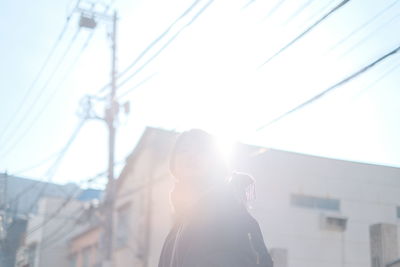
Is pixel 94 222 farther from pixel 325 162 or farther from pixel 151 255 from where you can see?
pixel 325 162

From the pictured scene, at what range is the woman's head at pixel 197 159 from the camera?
2723 millimetres

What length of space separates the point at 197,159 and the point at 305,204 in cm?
1679

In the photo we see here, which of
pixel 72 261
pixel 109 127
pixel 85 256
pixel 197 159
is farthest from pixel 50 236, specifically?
pixel 197 159

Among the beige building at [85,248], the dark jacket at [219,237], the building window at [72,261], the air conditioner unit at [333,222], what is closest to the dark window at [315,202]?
the air conditioner unit at [333,222]

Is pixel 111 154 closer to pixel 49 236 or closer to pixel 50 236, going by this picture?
pixel 50 236

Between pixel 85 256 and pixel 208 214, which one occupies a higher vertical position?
pixel 85 256

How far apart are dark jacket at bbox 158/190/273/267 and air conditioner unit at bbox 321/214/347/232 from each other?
1666 centimetres

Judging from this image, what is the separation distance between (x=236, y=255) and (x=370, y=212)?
18125 millimetres

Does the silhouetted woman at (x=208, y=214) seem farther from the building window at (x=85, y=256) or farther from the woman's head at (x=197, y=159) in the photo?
the building window at (x=85, y=256)

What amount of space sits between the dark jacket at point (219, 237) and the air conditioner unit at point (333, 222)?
54.6 ft

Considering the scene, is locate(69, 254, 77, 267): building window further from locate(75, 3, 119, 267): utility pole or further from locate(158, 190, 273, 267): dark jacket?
locate(158, 190, 273, 267): dark jacket

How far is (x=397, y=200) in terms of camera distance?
20.3 m

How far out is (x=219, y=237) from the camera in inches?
97.8

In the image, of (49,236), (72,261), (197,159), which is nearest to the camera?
(197,159)
